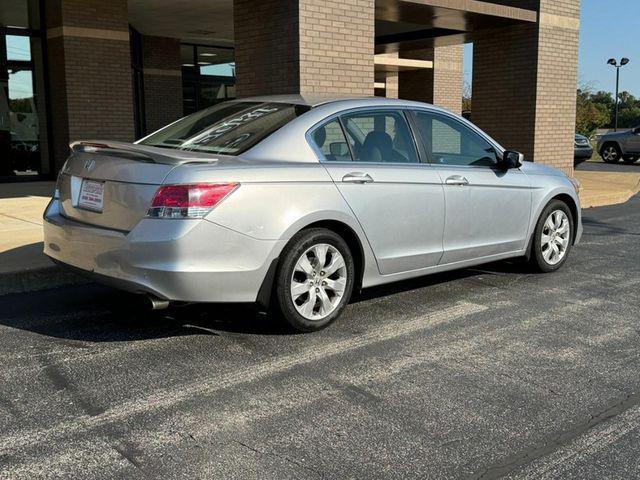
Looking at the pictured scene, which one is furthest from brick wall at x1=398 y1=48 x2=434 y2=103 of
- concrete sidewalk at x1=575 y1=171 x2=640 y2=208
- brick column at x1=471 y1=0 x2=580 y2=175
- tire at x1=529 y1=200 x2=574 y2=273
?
tire at x1=529 y1=200 x2=574 y2=273

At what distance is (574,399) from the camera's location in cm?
376

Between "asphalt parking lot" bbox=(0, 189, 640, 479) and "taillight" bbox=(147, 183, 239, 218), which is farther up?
"taillight" bbox=(147, 183, 239, 218)

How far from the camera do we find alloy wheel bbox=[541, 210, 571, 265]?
662 centimetres

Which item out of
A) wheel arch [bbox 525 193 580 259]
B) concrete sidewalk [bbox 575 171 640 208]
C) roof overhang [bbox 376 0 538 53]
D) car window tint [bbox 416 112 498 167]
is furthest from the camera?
concrete sidewalk [bbox 575 171 640 208]

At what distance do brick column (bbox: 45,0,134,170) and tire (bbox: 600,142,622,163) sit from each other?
18.9 meters

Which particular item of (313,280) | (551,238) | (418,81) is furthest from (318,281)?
(418,81)

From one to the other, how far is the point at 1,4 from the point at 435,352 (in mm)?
12068

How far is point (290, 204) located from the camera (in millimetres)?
4535

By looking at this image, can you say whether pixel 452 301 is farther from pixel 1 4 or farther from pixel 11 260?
pixel 1 4

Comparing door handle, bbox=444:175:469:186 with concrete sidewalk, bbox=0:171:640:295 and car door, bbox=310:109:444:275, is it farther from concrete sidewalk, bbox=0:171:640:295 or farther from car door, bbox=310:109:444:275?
concrete sidewalk, bbox=0:171:640:295

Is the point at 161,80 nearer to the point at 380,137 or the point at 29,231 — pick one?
the point at 29,231

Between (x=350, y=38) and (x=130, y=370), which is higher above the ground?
(x=350, y=38)

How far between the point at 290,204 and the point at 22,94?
11.1 m

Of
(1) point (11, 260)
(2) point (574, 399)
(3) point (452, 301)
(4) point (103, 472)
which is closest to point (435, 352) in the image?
(2) point (574, 399)
